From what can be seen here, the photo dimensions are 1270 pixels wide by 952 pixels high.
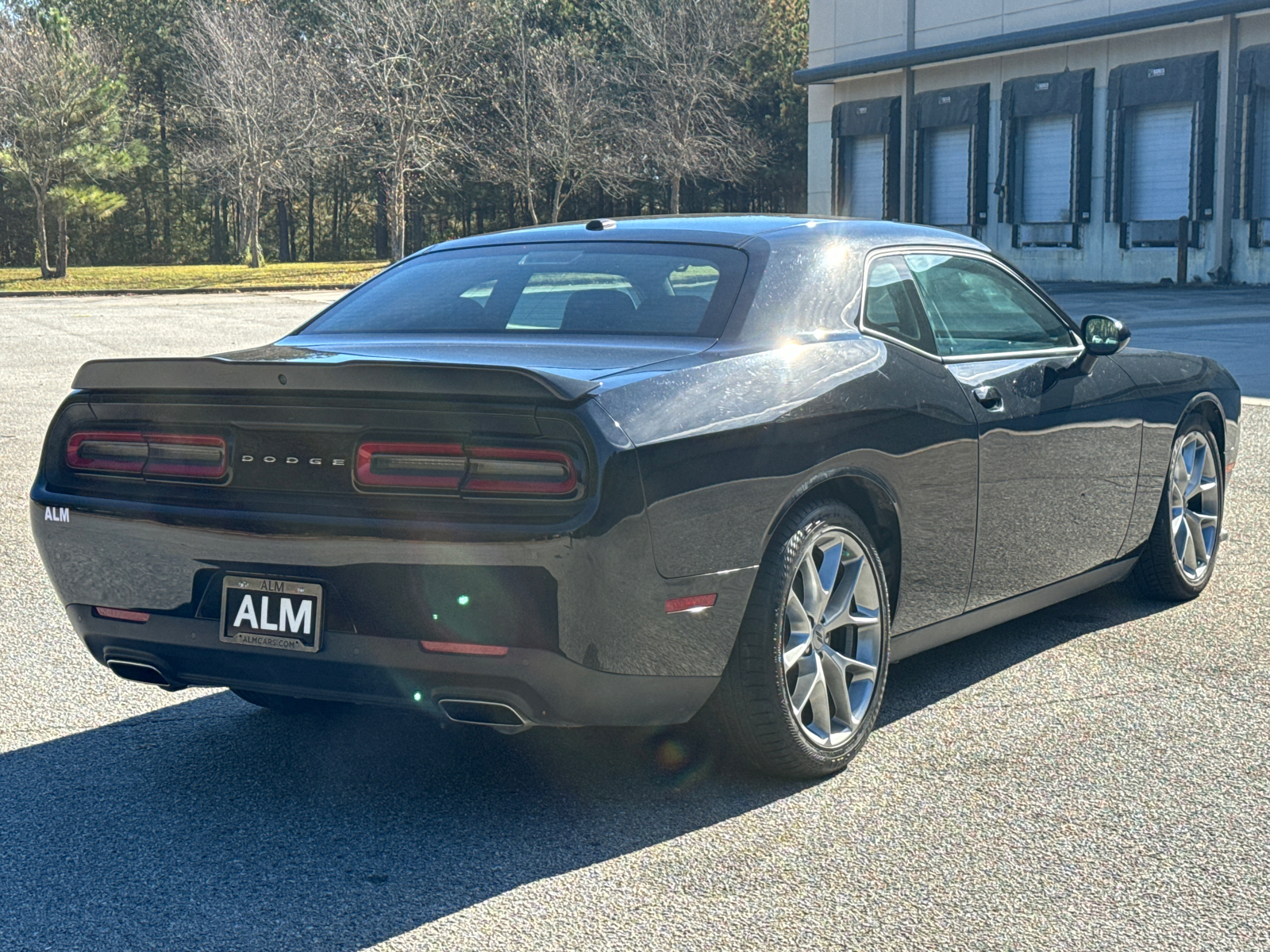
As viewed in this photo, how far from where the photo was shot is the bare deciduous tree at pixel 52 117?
38375 mm

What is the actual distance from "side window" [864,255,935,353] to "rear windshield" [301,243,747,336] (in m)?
0.45

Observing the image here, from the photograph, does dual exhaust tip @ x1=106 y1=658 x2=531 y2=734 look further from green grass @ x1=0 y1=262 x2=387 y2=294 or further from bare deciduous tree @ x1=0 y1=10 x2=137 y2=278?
bare deciduous tree @ x1=0 y1=10 x2=137 y2=278

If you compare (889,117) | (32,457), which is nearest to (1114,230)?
(889,117)

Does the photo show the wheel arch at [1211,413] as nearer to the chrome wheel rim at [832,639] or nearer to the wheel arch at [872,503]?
the wheel arch at [872,503]

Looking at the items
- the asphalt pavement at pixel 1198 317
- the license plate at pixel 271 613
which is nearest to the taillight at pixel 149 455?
the license plate at pixel 271 613

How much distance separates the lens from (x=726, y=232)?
14.9 feet

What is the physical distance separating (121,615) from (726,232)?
6.71 feet

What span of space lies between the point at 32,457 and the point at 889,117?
108 ft

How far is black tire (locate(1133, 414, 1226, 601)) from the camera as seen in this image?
5.66 m

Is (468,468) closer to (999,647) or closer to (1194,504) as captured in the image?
(999,647)

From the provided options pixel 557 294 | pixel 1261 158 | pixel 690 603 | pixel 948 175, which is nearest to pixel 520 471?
pixel 690 603

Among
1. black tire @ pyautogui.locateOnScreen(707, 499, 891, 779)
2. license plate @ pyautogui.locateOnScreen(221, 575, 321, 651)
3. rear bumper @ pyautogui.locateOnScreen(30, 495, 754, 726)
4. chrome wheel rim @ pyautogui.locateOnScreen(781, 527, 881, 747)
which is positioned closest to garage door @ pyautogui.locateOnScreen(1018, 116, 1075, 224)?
chrome wheel rim @ pyautogui.locateOnScreen(781, 527, 881, 747)

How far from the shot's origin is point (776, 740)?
3.79m

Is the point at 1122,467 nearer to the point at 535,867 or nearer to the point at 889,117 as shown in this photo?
the point at 535,867
